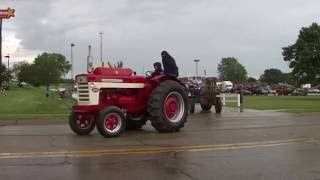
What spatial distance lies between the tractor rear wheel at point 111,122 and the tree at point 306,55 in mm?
51998

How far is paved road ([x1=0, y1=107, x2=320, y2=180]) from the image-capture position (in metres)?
10.2

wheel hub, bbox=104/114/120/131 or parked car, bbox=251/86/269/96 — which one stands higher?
parked car, bbox=251/86/269/96

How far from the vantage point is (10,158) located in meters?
11.8

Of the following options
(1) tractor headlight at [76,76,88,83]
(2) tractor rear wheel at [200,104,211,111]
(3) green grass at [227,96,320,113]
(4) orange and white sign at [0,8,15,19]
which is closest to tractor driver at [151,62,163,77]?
(1) tractor headlight at [76,76,88,83]

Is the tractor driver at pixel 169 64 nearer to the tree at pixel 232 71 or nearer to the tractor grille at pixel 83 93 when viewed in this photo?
the tractor grille at pixel 83 93

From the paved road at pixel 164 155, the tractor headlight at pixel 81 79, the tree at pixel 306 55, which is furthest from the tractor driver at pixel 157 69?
the tree at pixel 306 55

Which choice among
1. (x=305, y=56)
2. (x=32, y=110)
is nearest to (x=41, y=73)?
(x=305, y=56)

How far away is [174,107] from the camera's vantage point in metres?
18.3

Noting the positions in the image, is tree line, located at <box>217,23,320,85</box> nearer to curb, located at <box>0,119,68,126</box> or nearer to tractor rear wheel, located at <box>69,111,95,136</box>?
curb, located at <box>0,119,68,126</box>

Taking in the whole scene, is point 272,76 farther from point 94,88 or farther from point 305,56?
point 94,88

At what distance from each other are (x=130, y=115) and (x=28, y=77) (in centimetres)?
12650

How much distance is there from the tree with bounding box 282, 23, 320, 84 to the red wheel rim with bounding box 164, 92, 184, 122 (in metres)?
49.8

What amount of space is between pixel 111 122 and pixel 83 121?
1180mm

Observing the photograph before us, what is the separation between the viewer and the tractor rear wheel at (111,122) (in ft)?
53.6
